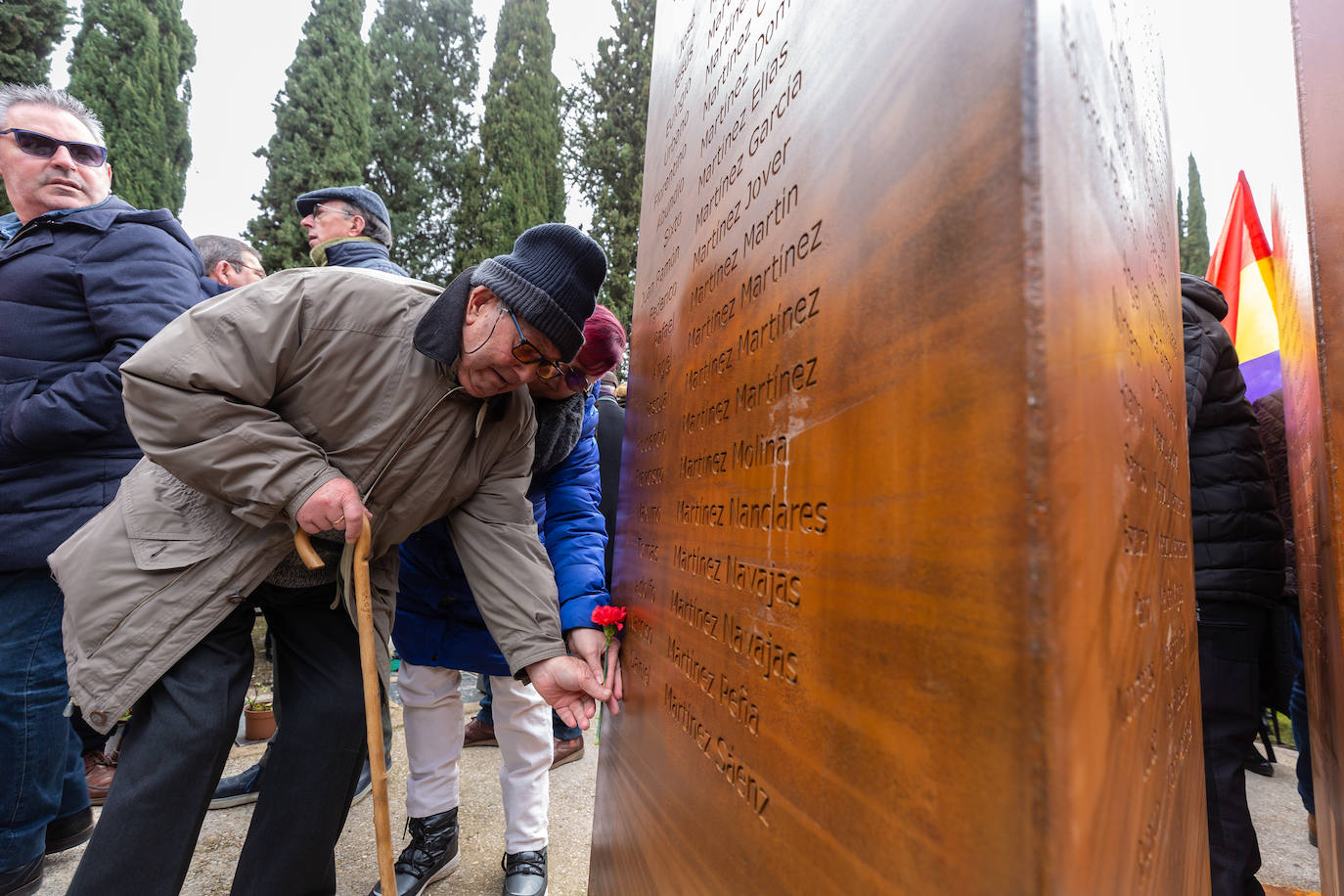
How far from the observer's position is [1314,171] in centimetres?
90

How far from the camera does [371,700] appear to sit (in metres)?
1.60

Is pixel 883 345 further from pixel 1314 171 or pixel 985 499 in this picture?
pixel 1314 171

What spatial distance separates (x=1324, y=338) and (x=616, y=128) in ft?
49.1

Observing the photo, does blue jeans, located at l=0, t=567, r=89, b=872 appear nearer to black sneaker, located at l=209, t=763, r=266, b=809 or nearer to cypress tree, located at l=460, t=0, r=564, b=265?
black sneaker, located at l=209, t=763, r=266, b=809

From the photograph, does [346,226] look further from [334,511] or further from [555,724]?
[555,724]

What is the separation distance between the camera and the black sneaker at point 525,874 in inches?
89.0

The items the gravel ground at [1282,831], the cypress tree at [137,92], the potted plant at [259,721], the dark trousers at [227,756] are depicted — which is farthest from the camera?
the cypress tree at [137,92]

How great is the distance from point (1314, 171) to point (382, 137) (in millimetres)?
15798

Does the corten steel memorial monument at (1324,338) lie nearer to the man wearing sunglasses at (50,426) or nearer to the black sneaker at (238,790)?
the man wearing sunglasses at (50,426)

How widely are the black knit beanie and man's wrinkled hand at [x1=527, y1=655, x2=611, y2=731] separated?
792 millimetres

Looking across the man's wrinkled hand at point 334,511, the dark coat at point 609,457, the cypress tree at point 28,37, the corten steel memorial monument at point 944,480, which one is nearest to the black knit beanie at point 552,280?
the man's wrinkled hand at point 334,511

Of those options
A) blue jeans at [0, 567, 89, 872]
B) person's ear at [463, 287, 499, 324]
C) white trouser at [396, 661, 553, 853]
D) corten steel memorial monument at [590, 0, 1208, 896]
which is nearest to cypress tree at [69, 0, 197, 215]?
blue jeans at [0, 567, 89, 872]

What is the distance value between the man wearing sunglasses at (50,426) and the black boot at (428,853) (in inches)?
43.0

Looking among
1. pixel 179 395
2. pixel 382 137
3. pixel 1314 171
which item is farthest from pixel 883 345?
pixel 382 137
